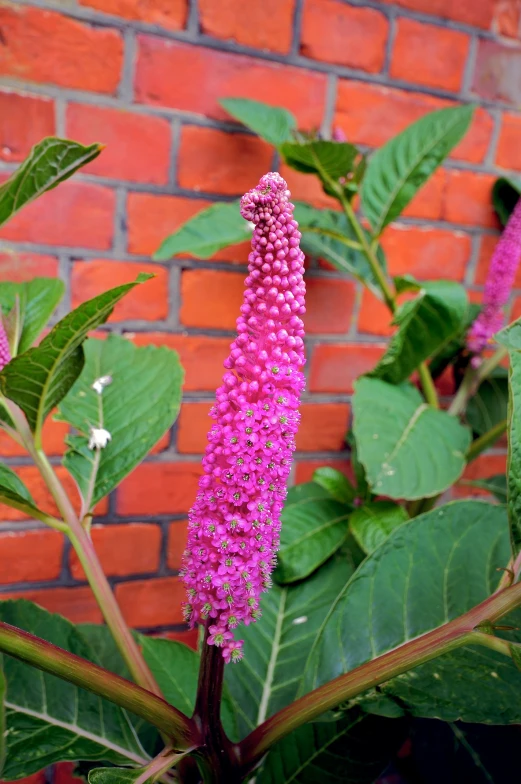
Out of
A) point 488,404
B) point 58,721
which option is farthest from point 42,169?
point 488,404

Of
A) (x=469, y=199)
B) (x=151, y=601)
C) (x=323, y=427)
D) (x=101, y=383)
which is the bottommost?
(x=151, y=601)

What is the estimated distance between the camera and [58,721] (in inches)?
19.8

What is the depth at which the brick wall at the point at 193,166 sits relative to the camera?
2.55 feet

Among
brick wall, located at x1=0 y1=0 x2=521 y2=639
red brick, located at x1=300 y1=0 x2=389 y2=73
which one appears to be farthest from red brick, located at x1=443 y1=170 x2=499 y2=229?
red brick, located at x1=300 y1=0 x2=389 y2=73

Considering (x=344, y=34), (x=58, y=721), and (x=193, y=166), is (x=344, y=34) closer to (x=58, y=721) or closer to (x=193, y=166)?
(x=193, y=166)

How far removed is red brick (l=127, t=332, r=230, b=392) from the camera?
0.92 m

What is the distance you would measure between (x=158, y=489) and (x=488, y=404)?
58 centimetres

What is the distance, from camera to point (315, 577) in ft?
2.44

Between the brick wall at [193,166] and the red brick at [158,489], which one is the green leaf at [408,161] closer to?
the brick wall at [193,166]

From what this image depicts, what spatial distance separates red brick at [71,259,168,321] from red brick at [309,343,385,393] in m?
0.29

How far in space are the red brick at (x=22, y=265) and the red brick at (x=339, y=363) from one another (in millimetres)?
455

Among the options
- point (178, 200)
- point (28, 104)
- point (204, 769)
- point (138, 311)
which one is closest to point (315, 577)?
point (204, 769)

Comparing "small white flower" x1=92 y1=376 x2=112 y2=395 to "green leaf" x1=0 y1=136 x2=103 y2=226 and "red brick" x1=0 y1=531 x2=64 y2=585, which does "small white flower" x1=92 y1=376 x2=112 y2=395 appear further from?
"red brick" x1=0 y1=531 x2=64 y2=585

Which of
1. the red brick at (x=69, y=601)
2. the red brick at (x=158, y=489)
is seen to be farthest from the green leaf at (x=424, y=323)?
the red brick at (x=69, y=601)
